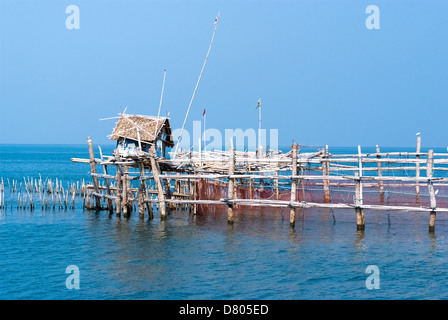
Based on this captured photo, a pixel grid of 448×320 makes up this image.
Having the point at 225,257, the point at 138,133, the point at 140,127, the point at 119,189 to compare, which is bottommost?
the point at 225,257

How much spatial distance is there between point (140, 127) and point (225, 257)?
913cm

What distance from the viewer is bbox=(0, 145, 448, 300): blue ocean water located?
52.0ft

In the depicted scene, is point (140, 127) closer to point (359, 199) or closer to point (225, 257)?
point (225, 257)

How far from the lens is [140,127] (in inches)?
1012


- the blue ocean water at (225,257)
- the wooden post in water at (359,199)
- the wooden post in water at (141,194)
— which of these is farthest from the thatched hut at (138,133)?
the wooden post in water at (359,199)

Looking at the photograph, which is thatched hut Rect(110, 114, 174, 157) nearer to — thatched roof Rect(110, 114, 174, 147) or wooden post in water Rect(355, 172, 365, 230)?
thatched roof Rect(110, 114, 174, 147)

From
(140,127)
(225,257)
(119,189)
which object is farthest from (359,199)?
(119,189)

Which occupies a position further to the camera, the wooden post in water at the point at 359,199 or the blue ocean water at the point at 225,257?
the wooden post in water at the point at 359,199

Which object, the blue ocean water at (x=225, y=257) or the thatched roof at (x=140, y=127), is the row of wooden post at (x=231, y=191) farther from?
the thatched roof at (x=140, y=127)

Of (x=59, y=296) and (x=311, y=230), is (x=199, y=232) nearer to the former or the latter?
(x=311, y=230)

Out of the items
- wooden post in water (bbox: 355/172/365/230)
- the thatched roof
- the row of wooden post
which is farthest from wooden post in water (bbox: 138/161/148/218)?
wooden post in water (bbox: 355/172/365/230)

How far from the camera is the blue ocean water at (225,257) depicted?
15.9m

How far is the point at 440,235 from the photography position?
21.9 metres
